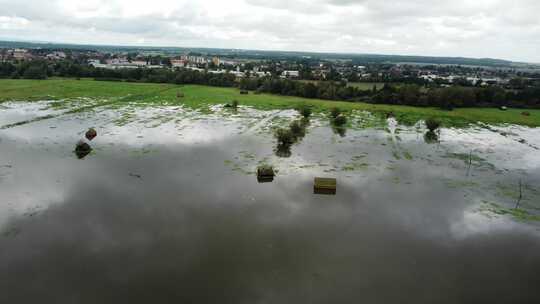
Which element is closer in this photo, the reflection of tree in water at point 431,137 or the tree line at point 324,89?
the reflection of tree in water at point 431,137

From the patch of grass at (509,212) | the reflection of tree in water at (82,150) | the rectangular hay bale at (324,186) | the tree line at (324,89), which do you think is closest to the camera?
the patch of grass at (509,212)

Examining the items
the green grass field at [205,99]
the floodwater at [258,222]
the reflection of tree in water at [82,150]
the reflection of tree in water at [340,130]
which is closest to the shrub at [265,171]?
the floodwater at [258,222]

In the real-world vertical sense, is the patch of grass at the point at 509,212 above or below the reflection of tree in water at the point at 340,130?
below

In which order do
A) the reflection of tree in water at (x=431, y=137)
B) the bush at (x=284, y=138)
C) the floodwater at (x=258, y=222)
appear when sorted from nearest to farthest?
the floodwater at (x=258, y=222), the bush at (x=284, y=138), the reflection of tree in water at (x=431, y=137)

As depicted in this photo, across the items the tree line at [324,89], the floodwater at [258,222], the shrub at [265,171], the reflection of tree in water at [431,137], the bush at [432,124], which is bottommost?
the floodwater at [258,222]

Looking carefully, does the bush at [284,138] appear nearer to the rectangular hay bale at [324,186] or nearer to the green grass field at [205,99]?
the rectangular hay bale at [324,186]

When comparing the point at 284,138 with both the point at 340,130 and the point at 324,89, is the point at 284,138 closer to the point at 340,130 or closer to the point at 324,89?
the point at 340,130

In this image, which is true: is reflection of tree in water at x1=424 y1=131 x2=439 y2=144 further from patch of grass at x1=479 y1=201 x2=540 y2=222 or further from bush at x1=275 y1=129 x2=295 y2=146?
patch of grass at x1=479 y1=201 x2=540 y2=222

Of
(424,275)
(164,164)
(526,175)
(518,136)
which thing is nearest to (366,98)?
(518,136)
